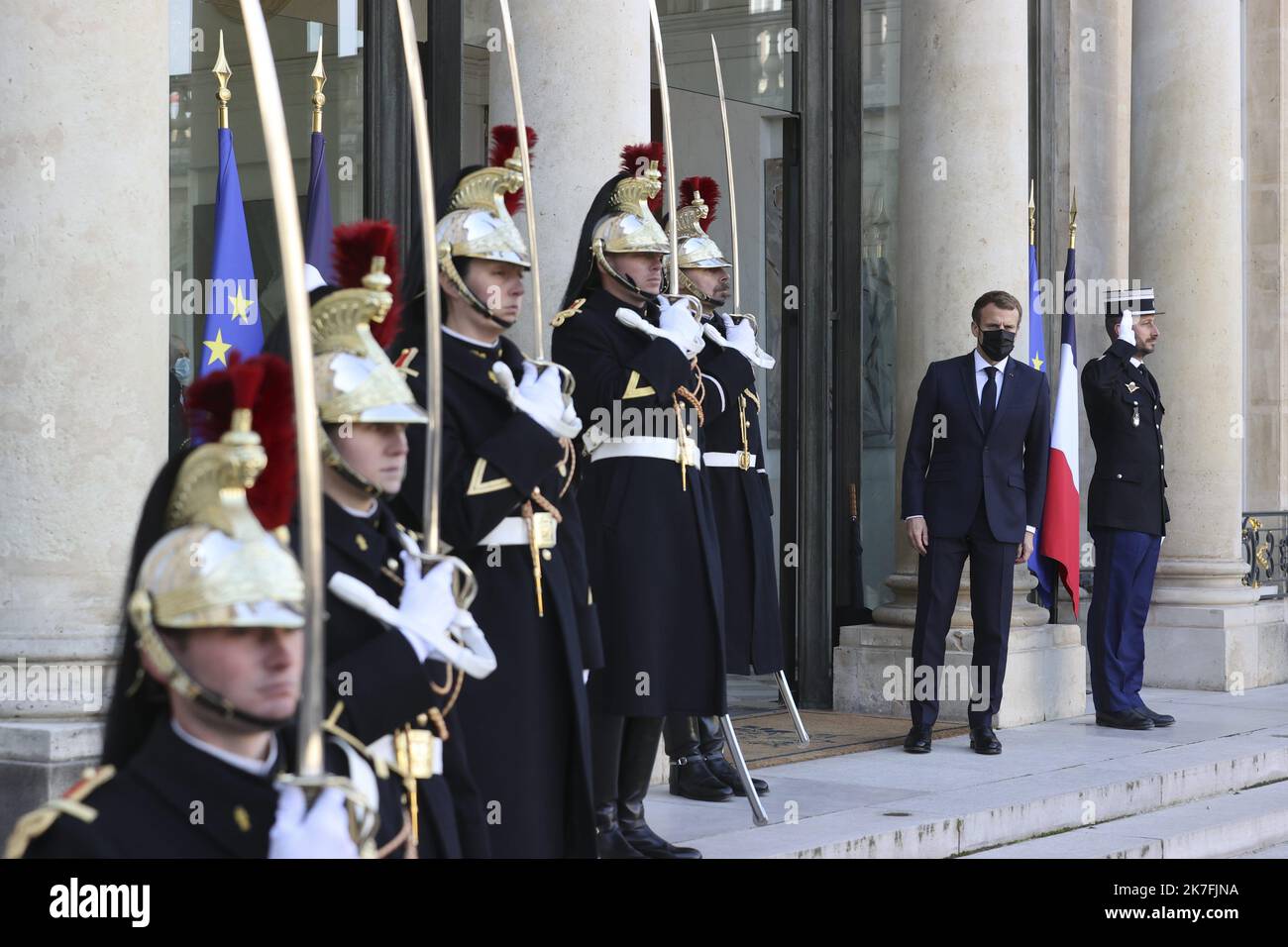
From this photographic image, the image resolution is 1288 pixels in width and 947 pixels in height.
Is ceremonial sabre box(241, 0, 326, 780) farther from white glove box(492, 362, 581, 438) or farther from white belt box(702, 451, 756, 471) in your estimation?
white belt box(702, 451, 756, 471)

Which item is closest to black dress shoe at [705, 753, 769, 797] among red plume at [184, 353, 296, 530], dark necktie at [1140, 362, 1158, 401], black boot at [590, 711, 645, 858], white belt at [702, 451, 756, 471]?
white belt at [702, 451, 756, 471]

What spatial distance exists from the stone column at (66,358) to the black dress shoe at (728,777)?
272 cm

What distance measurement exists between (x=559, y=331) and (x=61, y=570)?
5.25ft

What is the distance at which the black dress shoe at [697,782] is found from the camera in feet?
23.5

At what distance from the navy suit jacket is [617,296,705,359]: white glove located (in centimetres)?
301

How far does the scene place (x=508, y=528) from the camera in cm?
450

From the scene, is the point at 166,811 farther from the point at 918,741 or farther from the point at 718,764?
the point at 918,741

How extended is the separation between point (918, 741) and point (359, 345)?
5644 mm

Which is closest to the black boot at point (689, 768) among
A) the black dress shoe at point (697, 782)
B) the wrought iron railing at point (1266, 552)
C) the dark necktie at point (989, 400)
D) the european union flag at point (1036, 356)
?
the black dress shoe at point (697, 782)

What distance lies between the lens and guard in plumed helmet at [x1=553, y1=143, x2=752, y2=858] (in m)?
5.75

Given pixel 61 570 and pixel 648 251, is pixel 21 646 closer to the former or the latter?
pixel 61 570

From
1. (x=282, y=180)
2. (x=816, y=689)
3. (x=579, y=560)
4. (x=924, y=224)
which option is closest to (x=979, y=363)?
(x=924, y=224)

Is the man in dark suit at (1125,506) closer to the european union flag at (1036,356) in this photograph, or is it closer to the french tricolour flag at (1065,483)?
the french tricolour flag at (1065,483)

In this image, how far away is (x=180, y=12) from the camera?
24.1ft
